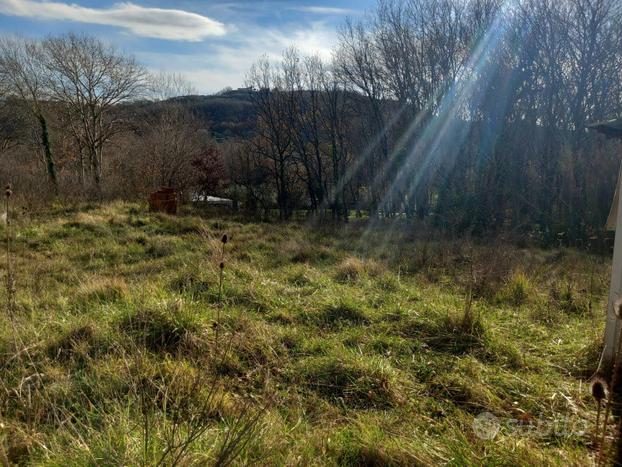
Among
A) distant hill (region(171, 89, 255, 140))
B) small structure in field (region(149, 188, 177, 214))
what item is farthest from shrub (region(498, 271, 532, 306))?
distant hill (region(171, 89, 255, 140))

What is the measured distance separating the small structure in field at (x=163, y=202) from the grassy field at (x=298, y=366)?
7.97m

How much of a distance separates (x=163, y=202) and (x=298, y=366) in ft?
40.8

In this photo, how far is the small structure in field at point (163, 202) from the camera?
14.4m

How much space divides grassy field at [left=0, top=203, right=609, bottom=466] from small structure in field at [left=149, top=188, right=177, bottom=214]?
26.1 ft

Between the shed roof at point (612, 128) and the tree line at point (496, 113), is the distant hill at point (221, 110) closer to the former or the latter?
the tree line at point (496, 113)

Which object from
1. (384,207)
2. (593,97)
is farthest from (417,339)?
(384,207)

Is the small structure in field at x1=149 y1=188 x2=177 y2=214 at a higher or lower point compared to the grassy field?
higher

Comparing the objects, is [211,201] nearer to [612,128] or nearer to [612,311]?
[612,128]

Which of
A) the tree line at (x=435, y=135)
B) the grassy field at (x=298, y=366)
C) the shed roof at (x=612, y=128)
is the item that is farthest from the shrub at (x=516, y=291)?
the tree line at (x=435, y=135)

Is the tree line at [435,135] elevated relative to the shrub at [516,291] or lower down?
elevated

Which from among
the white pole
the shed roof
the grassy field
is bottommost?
the grassy field

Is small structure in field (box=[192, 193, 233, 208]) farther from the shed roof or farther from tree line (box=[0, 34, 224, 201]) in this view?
the shed roof

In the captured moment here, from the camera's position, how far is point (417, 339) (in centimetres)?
394

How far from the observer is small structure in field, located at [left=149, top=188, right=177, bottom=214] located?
1441 cm
